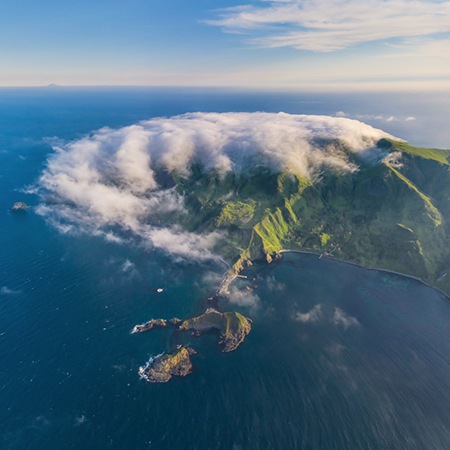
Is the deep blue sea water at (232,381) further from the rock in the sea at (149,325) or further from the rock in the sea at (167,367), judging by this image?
the rock in the sea at (149,325)

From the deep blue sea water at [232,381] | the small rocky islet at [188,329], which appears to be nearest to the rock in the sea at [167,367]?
the small rocky islet at [188,329]

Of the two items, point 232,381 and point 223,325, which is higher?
point 223,325

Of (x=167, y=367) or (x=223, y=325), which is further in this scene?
(x=223, y=325)

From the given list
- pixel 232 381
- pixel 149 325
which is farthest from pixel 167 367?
pixel 149 325

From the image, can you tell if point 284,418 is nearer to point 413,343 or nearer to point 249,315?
point 249,315

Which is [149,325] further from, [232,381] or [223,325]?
[232,381]

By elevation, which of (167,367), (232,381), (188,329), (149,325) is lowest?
(188,329)

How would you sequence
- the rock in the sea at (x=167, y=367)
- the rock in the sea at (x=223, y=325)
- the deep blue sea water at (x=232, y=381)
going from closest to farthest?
1. the deep blue sea water at (x=232, y=381)
2. the rock in the sea at (x=167, y=367)
3. the rock in the sea at (x=223, y=325)

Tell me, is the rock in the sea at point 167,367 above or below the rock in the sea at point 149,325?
above
